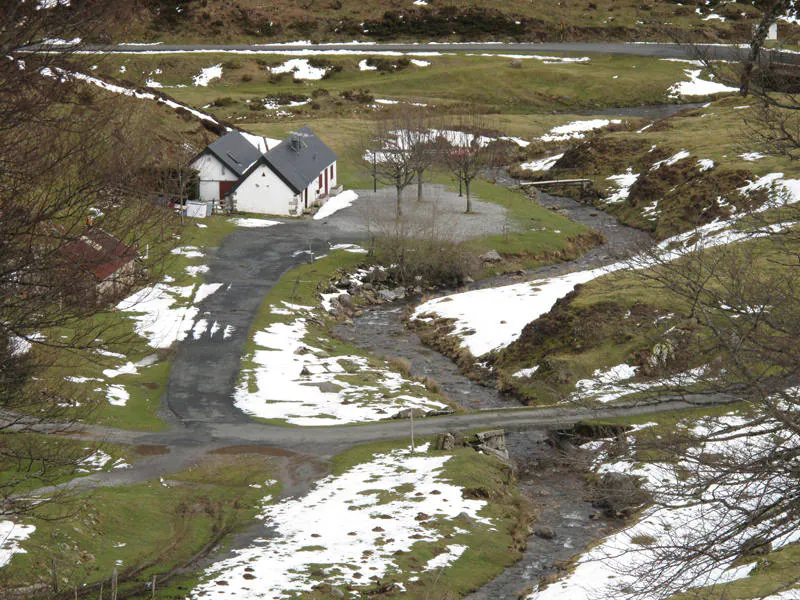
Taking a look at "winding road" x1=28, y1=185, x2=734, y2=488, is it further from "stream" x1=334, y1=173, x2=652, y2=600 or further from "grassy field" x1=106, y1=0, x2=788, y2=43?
"grassy field" x1=106, y1=0, x2=788, y2=43

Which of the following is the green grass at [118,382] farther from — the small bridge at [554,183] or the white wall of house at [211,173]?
the small bridge at [554,183]

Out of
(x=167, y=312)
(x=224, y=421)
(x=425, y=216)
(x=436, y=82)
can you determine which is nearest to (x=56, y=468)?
(x=224, y=421)

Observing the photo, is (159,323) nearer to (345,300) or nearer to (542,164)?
(345,300)

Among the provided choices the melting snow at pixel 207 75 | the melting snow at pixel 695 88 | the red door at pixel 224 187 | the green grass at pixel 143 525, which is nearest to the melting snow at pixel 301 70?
the melting snow at pixel 207 75

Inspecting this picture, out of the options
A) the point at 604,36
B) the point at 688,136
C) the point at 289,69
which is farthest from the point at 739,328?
the point at 604,36

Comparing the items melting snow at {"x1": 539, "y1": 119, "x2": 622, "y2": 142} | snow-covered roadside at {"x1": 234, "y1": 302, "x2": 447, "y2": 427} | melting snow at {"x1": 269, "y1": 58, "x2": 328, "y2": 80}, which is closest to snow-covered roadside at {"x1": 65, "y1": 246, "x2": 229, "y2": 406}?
snow-covered roadside at {"x1": 234, "y1": 302, "x2": 447, "y2": 427}
